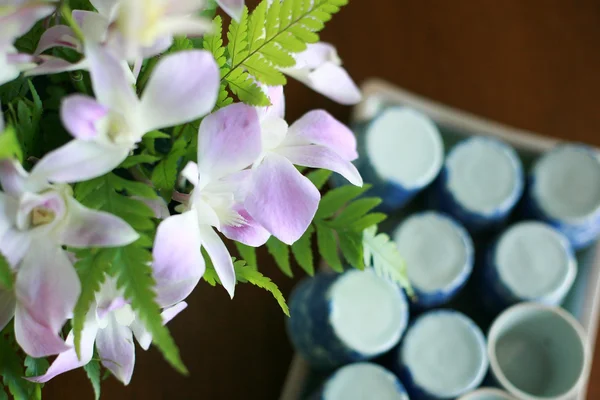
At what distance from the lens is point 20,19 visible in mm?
158

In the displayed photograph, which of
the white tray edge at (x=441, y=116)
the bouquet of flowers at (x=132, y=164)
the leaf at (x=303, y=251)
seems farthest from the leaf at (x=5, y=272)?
the white tray edge at (x=441, y=116)

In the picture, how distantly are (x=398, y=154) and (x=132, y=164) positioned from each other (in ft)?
1.03

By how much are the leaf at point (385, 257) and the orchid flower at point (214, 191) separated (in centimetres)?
8

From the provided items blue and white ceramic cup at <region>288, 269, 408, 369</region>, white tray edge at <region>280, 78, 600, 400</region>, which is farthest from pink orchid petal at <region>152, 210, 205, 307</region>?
white tray edge at <region>280, 78, 600, 400</region>

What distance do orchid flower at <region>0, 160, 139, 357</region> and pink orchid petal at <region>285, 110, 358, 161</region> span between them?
0.07 metres

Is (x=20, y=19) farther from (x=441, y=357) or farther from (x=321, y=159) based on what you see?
(x=441, y=357)

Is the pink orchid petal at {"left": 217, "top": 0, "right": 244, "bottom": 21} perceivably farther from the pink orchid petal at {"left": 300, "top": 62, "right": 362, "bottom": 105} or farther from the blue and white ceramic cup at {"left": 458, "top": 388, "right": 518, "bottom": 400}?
the blue and white ceramic cup at {"left": 458, "top": 388, "right": 518, "bottom": 400}

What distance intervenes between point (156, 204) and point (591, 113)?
499mm

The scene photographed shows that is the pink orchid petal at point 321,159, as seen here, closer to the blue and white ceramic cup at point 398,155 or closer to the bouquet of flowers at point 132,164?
the bouquet of flowers at point 132,164

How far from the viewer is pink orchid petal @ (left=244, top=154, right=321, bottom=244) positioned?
18 centimetres

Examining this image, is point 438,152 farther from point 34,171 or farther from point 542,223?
point 34,171

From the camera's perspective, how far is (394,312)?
413mm

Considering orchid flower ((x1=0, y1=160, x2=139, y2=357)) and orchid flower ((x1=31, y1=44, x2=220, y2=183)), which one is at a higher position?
orchid flower ((x1=31, y1=44, x2=220, y2=183))

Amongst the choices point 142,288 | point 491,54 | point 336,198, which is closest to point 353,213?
point 336,198
